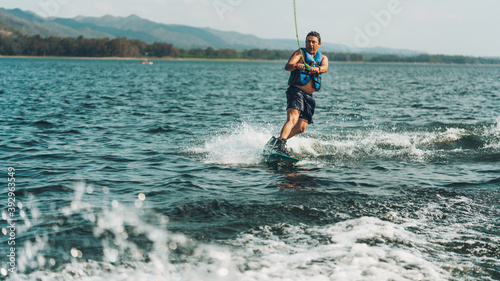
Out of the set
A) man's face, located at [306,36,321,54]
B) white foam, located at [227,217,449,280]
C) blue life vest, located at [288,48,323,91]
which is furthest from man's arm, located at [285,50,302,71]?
white foam, located at [227,217,449,280]

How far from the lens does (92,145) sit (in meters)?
11.6

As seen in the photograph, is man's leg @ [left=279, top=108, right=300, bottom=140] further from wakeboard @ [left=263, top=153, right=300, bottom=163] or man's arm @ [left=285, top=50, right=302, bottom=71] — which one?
man's arm @ [left=285, top=50, right=302, bottom=71]

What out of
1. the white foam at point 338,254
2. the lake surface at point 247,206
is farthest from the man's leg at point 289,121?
the white foam at point 338,254

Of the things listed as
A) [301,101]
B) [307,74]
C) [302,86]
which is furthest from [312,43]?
[301,101]

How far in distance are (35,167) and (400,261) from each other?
25.2 feet

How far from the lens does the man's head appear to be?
9.25 metres

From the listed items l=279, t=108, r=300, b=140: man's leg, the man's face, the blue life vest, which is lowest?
l=279, t=108, r=300, b=140: man's leg

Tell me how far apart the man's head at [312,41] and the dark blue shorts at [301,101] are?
946 mm

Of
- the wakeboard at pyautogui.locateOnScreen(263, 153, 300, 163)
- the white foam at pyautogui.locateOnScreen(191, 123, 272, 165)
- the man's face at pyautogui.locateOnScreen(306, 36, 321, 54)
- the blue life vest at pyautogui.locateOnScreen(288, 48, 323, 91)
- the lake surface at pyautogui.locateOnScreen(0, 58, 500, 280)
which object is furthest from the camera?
the white foam at pyautogui.locateOnScreen(191, 123, 272, 165)

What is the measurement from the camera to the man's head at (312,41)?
9.25 metres

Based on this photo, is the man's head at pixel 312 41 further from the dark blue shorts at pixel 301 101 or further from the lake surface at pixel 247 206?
the lake surface at pixel 247 206

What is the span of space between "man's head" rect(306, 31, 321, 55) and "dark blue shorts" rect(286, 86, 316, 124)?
0.95 meters

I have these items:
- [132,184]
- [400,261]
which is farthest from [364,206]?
[132,184]

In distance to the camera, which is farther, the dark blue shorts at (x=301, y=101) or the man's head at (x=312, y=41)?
the dark blue shorts at (x=301, y=101)
